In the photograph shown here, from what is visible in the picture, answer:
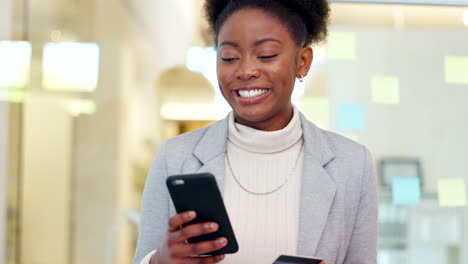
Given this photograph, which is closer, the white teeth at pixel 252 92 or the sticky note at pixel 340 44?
the white teeth at pixel 252 92

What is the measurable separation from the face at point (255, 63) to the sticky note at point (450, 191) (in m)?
2.14

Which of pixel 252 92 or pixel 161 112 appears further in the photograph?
pixel 161 112

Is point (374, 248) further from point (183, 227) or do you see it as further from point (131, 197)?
point (131, 197)

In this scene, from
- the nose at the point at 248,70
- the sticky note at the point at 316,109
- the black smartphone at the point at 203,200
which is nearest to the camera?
the black smartphone at the point at 203,200

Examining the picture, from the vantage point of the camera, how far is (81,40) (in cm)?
355

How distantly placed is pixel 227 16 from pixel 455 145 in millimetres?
2251

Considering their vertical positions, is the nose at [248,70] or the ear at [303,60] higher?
the ear at [303,60]

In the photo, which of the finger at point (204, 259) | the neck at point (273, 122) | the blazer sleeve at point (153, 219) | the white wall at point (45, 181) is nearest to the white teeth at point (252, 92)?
the neck at point (273, 122)

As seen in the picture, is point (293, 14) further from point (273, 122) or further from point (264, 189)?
point (264, 189)

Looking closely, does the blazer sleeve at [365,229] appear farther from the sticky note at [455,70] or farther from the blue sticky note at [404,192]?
the sticky note at [455,70]

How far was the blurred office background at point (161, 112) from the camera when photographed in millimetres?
3344

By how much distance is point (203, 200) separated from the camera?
125 cm

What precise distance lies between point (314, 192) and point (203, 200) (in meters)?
0.38

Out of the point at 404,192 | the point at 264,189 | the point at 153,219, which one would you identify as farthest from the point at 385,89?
the point at 153,219
